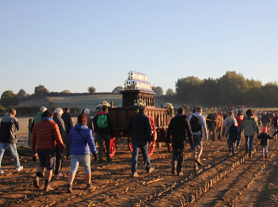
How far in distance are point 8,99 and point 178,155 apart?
74902 millimetres

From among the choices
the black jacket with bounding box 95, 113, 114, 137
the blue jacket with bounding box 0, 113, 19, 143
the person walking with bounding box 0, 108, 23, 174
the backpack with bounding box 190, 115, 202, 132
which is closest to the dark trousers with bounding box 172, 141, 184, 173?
the backpack with bounding box 190, 115, 202, 132

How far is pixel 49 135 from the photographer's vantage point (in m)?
7.34

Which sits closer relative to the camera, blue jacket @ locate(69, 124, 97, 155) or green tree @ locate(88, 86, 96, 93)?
blue jacket @ locate(69, 124, 97, 155)

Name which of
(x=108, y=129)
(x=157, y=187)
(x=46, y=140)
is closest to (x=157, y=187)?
(x=157, y=187)

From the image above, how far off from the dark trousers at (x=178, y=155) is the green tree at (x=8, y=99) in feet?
243

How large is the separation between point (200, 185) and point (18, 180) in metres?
4.41

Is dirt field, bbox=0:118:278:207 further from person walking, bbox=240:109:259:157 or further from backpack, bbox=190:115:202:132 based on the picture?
person walking, bbox=240:109:259:157

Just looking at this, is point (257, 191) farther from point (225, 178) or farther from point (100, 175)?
point (100, 175)

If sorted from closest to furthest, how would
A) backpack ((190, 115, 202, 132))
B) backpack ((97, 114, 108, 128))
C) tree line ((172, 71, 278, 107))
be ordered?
backpack ((190, 115, 202, 132)) < backpack ((97, 114, 108, 128)) < tree line ((172, 71, 278, 107))

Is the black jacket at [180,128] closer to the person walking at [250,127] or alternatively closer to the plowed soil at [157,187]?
the plowed soil at [157,187]

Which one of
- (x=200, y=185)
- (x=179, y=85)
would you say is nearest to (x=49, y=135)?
(x=200, y=185)

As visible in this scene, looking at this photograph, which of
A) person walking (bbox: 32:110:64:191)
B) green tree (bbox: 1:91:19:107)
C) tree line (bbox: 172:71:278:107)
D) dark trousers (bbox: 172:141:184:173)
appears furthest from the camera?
tree line (bbox: 172:71:278:107)

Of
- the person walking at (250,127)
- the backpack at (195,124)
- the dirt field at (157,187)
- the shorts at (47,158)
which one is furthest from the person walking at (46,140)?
the person walking at (250,127)

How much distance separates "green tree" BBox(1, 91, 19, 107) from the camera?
253 feet
